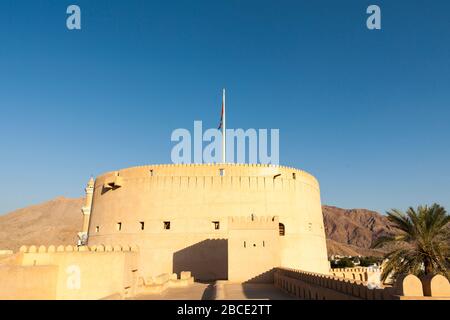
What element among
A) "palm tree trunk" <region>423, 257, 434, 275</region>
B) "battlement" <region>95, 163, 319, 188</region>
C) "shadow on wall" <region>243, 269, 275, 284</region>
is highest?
"battlement" <region>95, 163, 319, 188</region>

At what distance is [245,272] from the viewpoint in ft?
61.5

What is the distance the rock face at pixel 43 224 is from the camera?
82.8 metres

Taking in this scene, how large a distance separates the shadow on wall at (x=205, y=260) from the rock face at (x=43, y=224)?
206 feet

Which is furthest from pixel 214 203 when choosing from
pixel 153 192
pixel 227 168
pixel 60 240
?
pixel 60 240

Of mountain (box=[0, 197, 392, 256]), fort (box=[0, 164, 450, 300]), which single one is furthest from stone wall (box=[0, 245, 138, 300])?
mountain (box=[0, 197, 392, 256])

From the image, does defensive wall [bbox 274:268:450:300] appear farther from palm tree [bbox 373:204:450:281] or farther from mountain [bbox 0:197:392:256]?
mountain [bbox 0:197:392:256]

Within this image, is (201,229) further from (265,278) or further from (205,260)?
(265,278)

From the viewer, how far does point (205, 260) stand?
78.4 feet

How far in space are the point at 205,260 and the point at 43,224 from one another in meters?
94.9

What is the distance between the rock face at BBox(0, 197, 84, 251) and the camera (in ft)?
272

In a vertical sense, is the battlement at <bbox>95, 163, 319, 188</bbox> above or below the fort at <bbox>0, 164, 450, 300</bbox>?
above

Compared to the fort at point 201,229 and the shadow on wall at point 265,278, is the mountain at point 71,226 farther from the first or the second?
the shadow on wall at point 265,278

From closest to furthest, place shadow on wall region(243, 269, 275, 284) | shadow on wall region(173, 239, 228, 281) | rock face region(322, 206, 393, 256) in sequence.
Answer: shadow on wall region(243, 269, 275, 284) → shadow on wall region(173, 239, 228, 281) → rock face region(322, 206, 393, 256)

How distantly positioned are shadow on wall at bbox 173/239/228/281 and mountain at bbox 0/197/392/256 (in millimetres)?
66874
